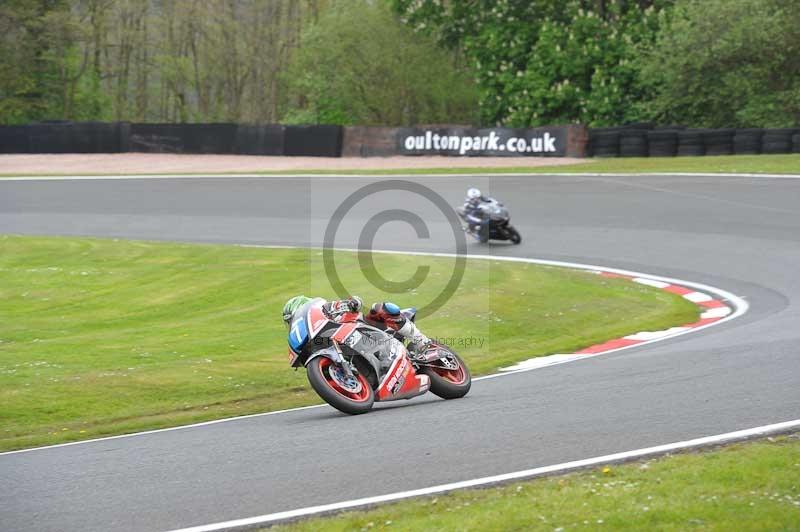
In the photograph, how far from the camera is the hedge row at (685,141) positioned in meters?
30.3

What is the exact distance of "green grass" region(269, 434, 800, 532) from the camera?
516cm

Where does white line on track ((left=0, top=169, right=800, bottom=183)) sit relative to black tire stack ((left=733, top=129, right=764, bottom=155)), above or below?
below

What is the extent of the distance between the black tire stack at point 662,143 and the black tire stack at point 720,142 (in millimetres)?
1035

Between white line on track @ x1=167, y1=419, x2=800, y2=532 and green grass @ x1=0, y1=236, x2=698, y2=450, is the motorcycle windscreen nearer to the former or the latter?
green grass @ x1=0, y1=236, x2=698, y2=450

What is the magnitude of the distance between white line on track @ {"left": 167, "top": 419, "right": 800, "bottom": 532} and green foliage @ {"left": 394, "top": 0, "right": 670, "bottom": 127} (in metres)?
36.3

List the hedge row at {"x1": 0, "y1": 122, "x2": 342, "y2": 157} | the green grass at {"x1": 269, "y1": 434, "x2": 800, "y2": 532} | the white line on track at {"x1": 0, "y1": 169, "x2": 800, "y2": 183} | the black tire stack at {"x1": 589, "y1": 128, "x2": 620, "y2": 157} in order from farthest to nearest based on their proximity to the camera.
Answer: the hedge row at {"x1": 0, "y1": 122, "x2": 342, "y2": 157}
the black tire stack at {"x1": 589, "y1": 128, "x2": 620, "y2": 157}
the white line on track at {"x1": 0, "y1": 169, "x2": 800, "y2": 183}
the green grass at {"x1": 269, "y1": 434, "x2": 800, "y2": 532}

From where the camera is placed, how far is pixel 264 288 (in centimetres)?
1606

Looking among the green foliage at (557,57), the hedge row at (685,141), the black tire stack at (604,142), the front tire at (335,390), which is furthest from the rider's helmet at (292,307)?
the green foliage at (557,57)

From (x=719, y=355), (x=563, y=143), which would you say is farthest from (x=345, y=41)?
(x=719, y=355)

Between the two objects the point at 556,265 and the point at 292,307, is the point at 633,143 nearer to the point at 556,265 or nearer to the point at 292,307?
the point at 556,265

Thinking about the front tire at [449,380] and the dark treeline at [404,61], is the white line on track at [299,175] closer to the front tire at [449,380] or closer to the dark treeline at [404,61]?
the dark treeline at [404,61]

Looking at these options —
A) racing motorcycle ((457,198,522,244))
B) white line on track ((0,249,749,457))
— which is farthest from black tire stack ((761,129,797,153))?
white line on track ((0,249,749,457))

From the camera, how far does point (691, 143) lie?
3178 centimetres

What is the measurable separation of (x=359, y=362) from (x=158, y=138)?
3181 cm
